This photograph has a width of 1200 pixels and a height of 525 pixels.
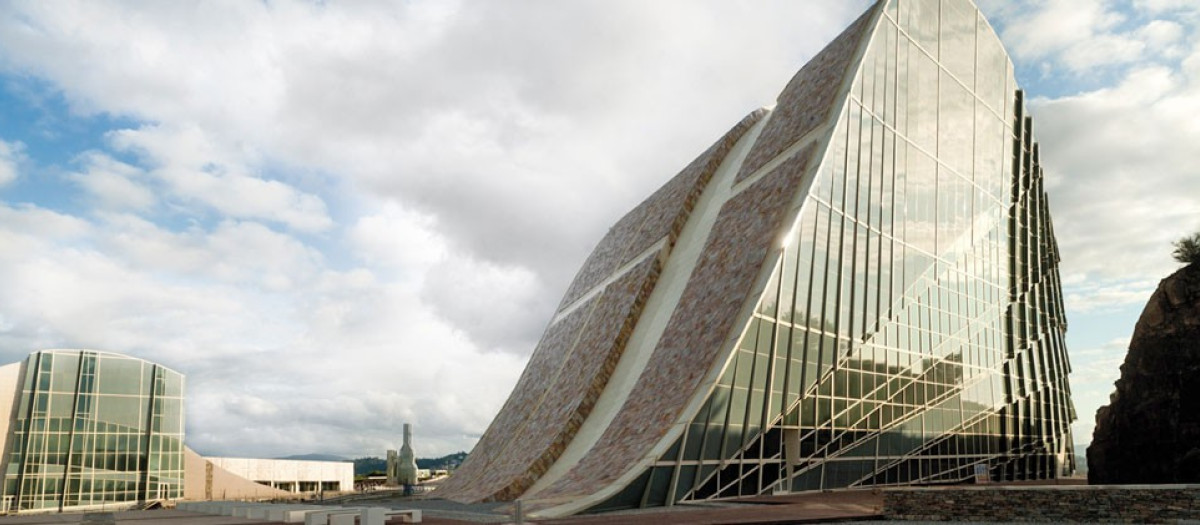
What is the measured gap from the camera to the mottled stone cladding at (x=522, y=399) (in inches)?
1430

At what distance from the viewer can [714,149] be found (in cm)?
4225

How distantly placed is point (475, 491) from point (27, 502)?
25768 mm

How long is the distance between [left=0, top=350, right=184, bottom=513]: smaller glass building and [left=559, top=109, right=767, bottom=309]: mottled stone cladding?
23.7 metres

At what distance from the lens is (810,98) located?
31781 mm

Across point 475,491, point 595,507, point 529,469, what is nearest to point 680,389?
point 595,507

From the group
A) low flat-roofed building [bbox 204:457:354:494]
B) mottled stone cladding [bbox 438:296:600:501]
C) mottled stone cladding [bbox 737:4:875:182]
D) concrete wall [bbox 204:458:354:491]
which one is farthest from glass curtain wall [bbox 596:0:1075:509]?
concrete wall [bbox 204:458:354:491]

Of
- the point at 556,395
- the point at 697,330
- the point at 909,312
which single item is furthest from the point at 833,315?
the point at 556,395

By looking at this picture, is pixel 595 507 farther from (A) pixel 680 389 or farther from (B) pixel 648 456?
(A) pixel 680 389

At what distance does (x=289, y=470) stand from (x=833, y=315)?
4275cm

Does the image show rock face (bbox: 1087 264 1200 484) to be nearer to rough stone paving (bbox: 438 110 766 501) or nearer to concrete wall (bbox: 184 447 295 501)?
rough stone paving (bbox: 438 110 766 501)

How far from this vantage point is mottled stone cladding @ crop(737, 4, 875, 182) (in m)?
30.3

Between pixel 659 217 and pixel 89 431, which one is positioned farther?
pixel 89 431

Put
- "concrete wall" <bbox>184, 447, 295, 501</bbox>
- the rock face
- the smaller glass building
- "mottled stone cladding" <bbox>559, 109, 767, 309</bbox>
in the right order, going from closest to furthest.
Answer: the rock face, "mottled stone cladding" <bbox>559, 109, 767, 309</bbox>, the smaller glass building, "concrete wall" <bbox>184, 447, 295, 501</bbox>

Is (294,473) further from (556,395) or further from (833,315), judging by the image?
(833,315)
